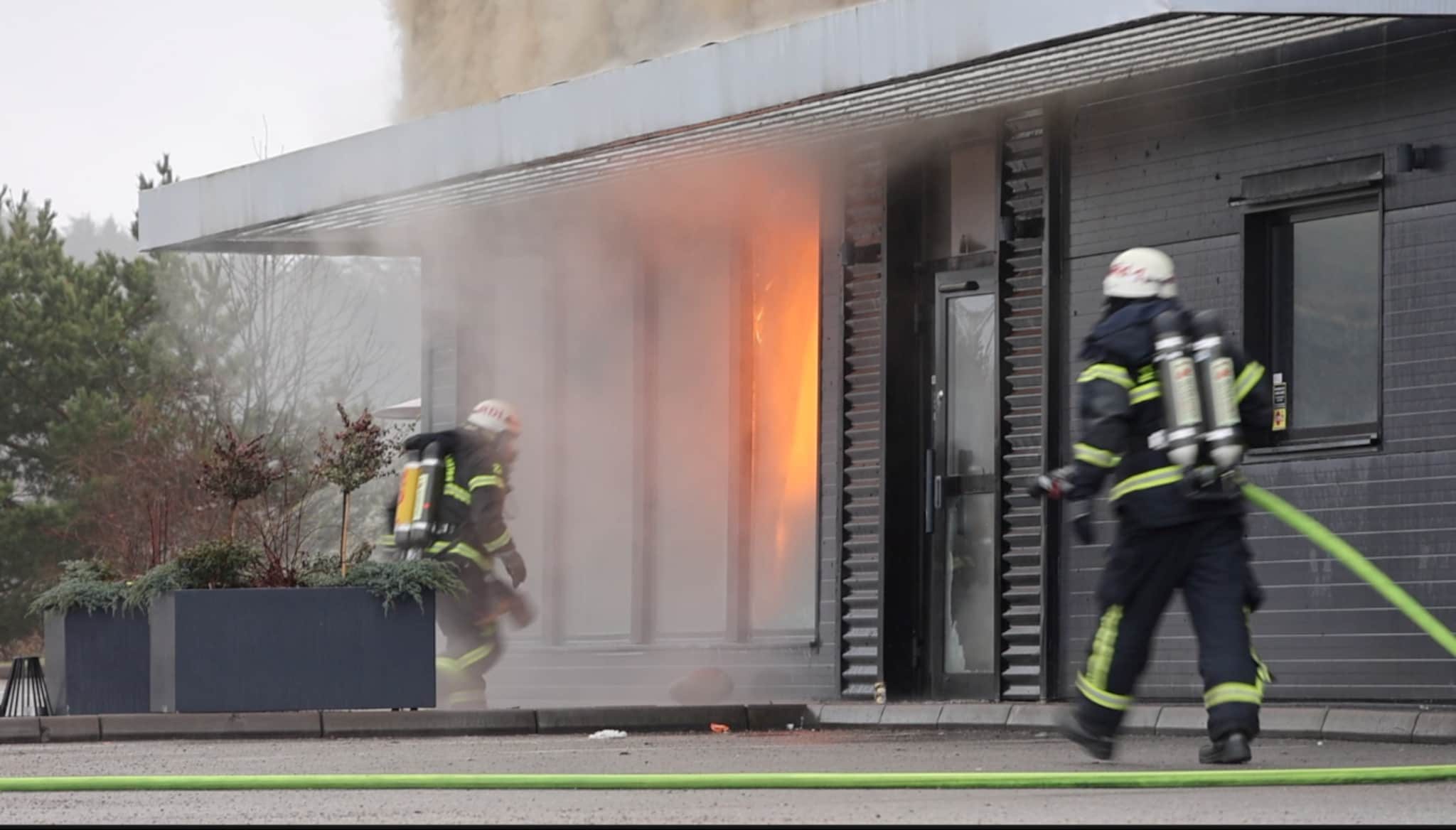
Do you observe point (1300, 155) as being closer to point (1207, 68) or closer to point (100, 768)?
point (1207, 68)

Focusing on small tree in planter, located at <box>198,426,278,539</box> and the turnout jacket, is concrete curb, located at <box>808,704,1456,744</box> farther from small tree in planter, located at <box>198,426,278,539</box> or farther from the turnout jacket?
small tree in planter, located at <box>198,426,278,539</box>

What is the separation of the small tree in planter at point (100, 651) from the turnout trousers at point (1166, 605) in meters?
6.46

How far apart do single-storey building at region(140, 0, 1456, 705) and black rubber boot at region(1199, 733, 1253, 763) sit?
9.47 ft

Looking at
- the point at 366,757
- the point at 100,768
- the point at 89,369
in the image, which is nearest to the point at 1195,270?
the point at 366,757

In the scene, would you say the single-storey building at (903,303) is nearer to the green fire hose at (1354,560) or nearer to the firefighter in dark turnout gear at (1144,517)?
the green fire hose at (1354,560)

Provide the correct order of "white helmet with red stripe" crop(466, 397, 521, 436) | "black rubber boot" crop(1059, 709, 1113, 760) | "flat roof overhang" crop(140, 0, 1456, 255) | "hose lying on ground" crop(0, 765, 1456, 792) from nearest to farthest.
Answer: "hose lying on ground" crop(0, 765, 1456, 792) → "black rubber boot" crop(1059, 709, 1113, 760) → "flat roof overhang" crop(140, 0, 1456, 255) → "white helmet with red stripe" crop(466, 397, 521, 436)

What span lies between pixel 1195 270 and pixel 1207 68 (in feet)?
3.50

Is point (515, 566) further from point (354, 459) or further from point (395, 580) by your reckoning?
point (354, 459)

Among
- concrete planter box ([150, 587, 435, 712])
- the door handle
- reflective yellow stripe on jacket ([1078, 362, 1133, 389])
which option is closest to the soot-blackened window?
the door handle

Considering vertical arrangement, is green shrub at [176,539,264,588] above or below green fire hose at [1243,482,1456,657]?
below

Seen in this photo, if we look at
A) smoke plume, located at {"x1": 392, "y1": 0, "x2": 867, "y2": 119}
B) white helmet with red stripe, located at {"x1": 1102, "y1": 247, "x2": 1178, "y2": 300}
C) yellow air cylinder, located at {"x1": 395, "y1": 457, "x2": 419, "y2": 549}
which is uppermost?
smoke plume, located at {"x1": 392, "y1": 0, "x2": 867, "y2": 119}

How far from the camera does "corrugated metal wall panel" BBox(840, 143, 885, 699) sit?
1493cm

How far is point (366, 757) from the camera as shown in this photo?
34.5 ft

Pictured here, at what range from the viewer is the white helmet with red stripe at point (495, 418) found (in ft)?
48.5
